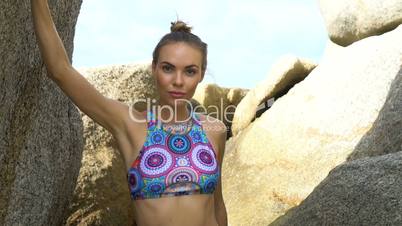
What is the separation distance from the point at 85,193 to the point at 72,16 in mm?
4295

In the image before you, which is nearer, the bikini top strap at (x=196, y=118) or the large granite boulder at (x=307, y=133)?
the bikini top strap at (x=196, y=118)

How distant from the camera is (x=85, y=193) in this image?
903 centimetres

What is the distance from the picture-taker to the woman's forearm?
11.3 ft

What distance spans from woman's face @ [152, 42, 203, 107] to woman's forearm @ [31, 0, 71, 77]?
0.55 meters

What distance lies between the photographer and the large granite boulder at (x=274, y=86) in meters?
13.5

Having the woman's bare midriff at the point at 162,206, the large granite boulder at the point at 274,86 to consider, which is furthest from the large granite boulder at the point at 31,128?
the large granite boulder at the point at 274,86

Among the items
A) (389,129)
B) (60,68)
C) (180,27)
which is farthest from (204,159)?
(389,129)

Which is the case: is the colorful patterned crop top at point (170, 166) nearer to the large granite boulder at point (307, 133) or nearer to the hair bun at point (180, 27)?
the hair bun at point (180, 27)

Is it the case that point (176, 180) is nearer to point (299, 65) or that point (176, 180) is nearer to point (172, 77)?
point (172, 77)

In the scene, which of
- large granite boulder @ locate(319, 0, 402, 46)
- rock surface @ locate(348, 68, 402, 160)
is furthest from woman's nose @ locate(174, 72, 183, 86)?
large granite boulder @ locate(319, 0, 402, 46)

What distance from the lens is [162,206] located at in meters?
3.60

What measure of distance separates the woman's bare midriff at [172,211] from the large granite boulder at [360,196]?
5.09ft

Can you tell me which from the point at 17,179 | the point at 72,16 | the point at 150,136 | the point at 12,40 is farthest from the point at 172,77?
the point at 72,16

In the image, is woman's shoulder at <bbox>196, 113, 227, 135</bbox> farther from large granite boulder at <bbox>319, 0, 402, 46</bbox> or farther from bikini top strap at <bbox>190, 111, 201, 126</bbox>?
large granite boulder at <bbox>319, 0, 402, 46</bbox>
